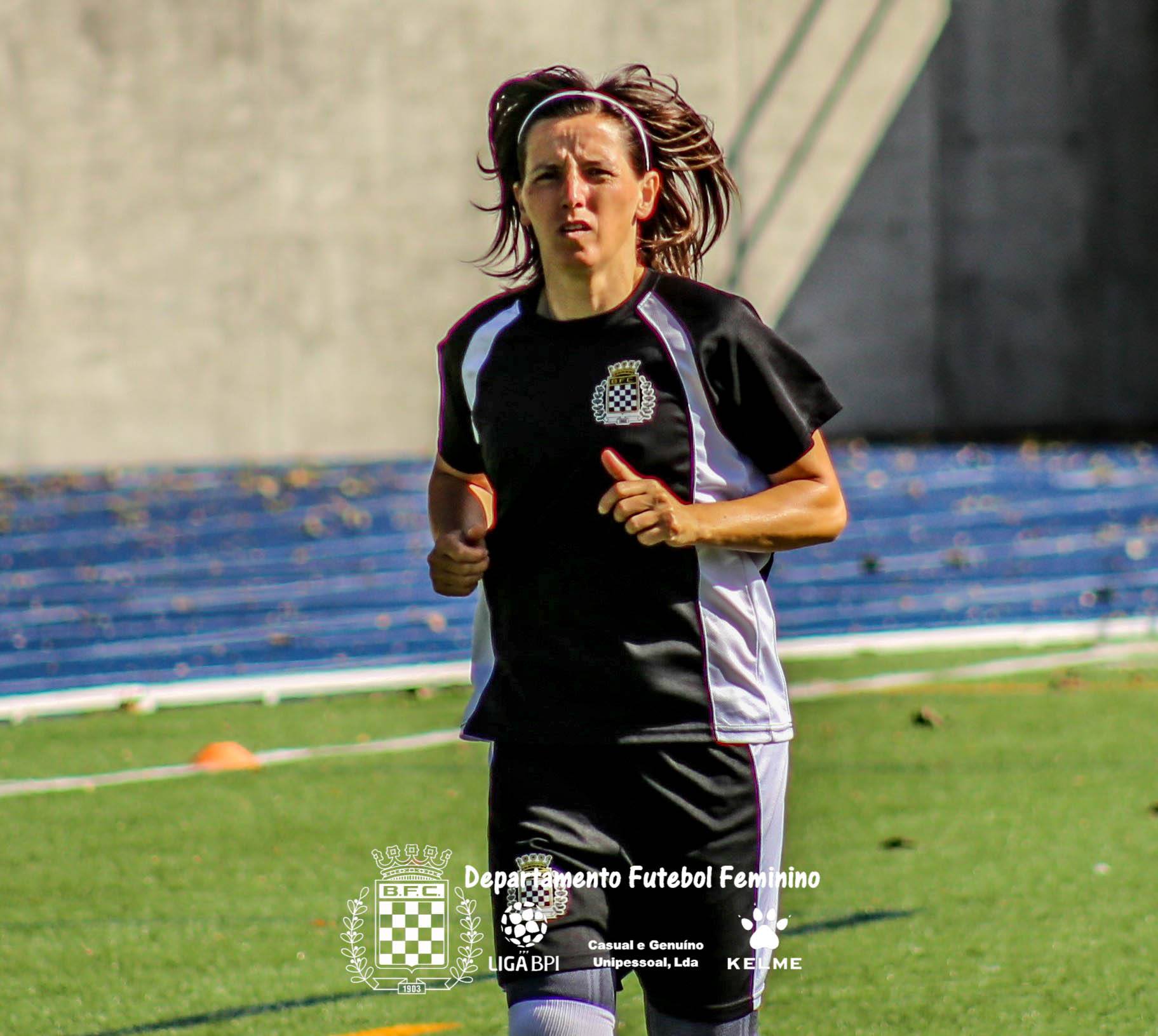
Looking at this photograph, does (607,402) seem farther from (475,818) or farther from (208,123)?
(208,123)

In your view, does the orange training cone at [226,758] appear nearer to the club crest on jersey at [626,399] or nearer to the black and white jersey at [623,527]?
the black and white jersey at [623,527]

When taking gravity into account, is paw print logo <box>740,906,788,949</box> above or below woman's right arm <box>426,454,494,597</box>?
below

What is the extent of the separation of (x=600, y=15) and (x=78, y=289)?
19.5 feet

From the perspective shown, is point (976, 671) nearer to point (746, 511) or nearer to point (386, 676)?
point (386, 676)

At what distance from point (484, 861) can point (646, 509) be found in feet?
10.0

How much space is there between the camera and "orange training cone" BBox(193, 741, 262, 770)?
7.08m

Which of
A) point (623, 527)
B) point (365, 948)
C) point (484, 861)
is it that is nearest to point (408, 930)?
point (365, 948)

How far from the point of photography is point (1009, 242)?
22562 millimetres

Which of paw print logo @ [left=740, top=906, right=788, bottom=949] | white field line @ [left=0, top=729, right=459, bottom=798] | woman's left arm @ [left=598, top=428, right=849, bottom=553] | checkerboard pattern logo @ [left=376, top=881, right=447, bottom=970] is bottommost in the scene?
white field line @ [left=0, top=729, right=459, bottom=798]

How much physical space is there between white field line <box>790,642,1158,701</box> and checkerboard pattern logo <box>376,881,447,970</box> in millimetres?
3745

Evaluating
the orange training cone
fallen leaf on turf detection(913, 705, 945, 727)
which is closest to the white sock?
the orange training cone

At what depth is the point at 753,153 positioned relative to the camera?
21109 mm

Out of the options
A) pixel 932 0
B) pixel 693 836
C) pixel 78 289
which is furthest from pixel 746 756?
pixel 932 0

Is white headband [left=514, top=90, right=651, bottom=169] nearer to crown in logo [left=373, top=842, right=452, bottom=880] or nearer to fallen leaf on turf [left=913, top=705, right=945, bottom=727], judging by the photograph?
crown in logo [left=373, top=842, right=452, bottom=880]
